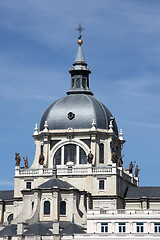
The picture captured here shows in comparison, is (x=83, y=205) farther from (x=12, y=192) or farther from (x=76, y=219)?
(x=12, y=192)

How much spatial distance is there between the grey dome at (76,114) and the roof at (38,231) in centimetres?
2810

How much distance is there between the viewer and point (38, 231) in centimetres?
13362

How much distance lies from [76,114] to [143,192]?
19.8 m

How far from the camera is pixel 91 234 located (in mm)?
129000

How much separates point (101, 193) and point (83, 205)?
215 inches

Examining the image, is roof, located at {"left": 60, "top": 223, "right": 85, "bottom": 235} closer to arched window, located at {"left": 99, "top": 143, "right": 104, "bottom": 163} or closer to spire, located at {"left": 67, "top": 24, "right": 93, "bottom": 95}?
arched window, located at {"left": 99, "top": 143, "right": 104, "bottom": 163}

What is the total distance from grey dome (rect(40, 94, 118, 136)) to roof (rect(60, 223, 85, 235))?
27.2m

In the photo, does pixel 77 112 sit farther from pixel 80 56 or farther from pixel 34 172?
pixel 80 56

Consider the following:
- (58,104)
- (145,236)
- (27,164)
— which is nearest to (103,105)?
(58,104)

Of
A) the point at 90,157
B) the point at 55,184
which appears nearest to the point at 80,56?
the point at 90,157

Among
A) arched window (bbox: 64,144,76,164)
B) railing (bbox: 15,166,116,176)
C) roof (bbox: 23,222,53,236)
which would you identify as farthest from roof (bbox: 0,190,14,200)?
roof (bbox: 23,222,53,236)

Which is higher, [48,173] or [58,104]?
[58,104]

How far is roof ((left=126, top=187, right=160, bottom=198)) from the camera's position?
503 feet

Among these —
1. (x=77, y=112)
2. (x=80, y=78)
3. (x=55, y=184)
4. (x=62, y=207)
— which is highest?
(x=80, y=78)
